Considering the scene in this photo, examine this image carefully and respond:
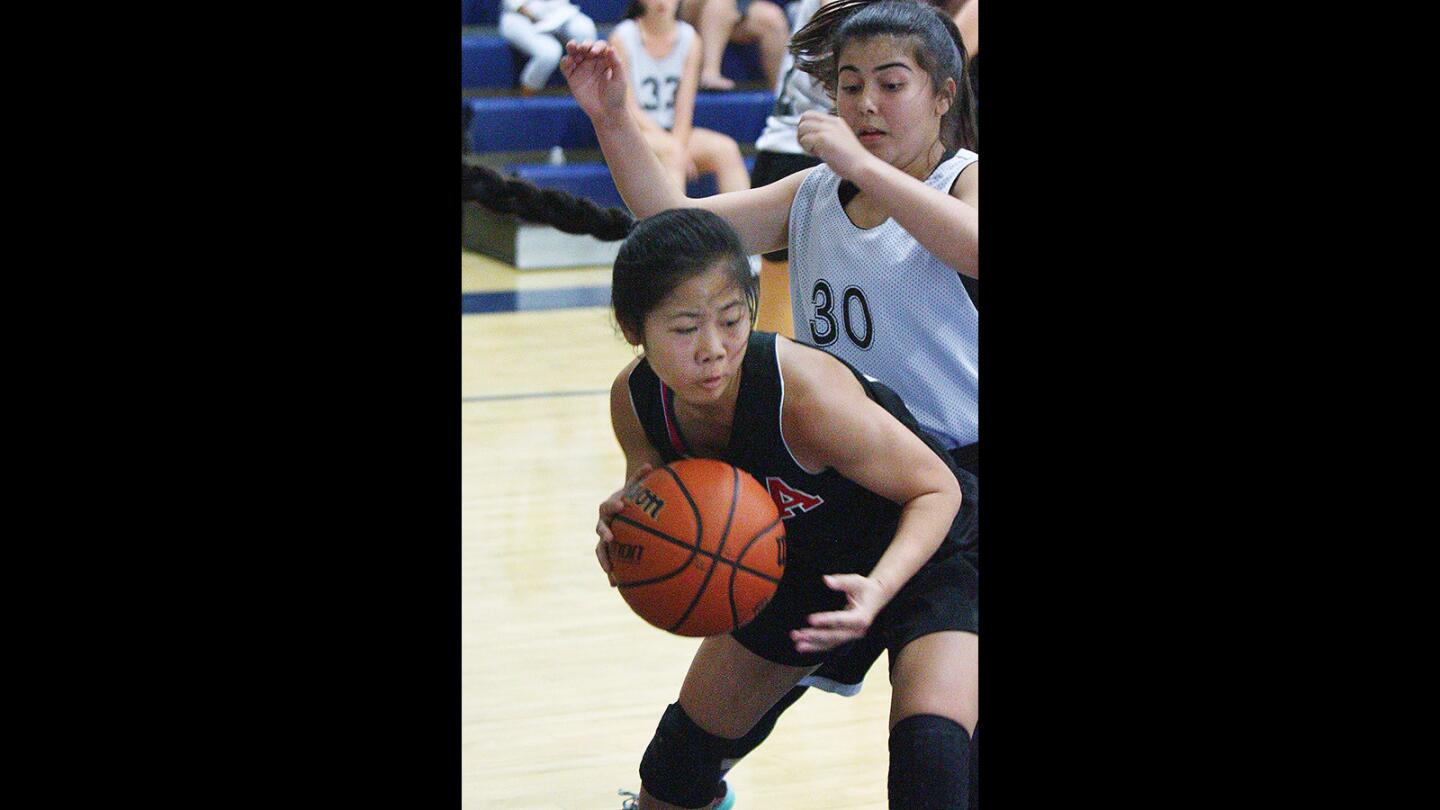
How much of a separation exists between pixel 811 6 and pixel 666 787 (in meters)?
2.27

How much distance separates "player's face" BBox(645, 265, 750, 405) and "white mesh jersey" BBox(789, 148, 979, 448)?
0.31 m

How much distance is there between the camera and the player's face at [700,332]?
6.41ft

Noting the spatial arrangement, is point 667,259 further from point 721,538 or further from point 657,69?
point 657,69

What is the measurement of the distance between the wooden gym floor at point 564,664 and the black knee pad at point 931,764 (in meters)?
0.82

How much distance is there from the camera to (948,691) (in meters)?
2.23

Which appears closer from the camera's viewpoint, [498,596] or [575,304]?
[498,596]

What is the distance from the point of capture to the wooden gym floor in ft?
10.3

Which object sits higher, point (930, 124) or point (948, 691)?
point (930, 124)

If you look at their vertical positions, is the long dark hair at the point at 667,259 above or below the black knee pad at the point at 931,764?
above

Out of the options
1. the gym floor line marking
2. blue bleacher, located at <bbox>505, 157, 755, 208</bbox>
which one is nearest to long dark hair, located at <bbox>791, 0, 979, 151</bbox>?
the gym floor line marking

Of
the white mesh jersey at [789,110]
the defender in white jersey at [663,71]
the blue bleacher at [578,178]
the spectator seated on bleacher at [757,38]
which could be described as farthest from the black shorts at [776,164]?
the spectator seated on bleacher at [757,38]

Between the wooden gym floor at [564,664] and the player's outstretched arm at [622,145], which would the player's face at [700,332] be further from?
the wooden gym floor at [564,664]
